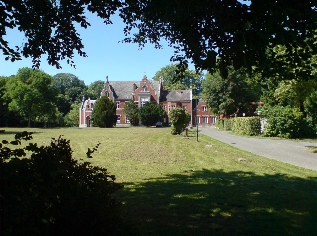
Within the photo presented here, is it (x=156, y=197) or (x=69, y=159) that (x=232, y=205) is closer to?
(x=156, y=197)

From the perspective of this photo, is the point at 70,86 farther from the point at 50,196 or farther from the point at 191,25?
the point at 50,196

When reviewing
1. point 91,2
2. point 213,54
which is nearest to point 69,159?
point 213,54

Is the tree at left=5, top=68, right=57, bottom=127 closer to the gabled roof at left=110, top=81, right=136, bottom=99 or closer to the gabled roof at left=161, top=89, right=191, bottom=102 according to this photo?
the gabled roof at left=110, top=81, right=136, bottom=99

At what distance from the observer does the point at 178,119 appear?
118 ft

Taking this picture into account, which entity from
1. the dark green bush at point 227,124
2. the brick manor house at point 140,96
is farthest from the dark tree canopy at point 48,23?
the brick manor house at point 140,96

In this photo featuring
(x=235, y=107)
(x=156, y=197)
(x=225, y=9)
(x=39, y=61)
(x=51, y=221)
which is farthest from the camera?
(x=235, y=107)

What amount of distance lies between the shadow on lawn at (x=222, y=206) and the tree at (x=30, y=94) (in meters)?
65.4

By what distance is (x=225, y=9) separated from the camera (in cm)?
544

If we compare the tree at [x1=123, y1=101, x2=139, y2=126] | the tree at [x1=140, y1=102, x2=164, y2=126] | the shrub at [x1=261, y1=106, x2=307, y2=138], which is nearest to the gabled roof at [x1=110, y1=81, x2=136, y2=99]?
the tree at [x1=123, y1=101, x2=139, y2=126]

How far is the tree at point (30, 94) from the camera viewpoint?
6950cm

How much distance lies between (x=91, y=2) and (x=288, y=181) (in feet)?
27.3

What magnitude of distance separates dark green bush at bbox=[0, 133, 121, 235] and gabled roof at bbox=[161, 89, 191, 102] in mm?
85394

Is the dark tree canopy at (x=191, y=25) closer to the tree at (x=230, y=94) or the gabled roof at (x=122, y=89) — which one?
the tree at (x=230, y=94)

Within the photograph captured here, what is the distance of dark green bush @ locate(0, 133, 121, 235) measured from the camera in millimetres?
3201
